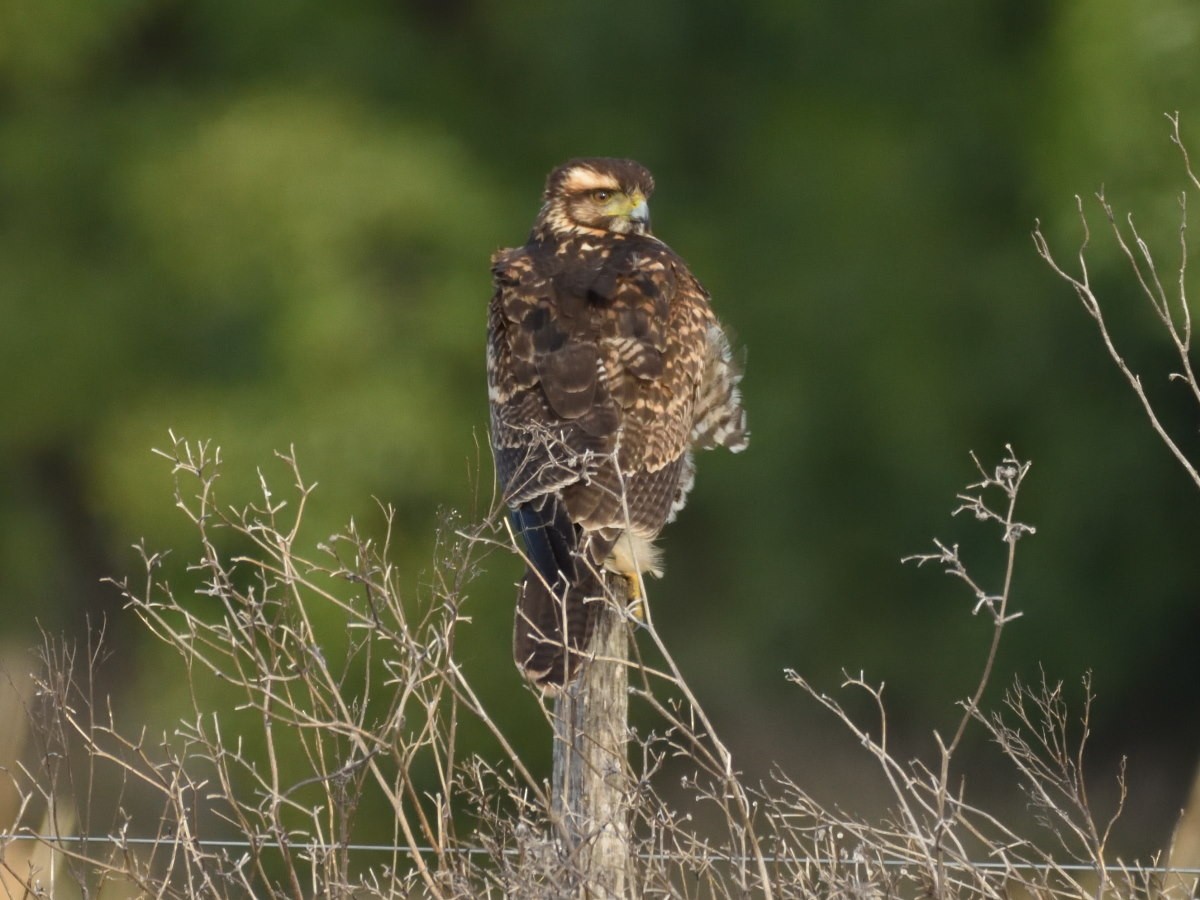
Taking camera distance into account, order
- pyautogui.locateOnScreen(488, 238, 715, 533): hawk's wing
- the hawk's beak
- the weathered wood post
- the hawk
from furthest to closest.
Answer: the hawk's beak
pyautogui.locateOnScreen(488, 238, 715, 533): hawk's wing
the hawk
the weathered wood post

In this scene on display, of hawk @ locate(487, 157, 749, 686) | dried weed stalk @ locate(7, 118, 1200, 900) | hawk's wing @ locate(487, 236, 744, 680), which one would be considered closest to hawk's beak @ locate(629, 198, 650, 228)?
hawk @ locate(487, 157, 749, 686)

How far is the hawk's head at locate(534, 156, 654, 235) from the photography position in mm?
4305

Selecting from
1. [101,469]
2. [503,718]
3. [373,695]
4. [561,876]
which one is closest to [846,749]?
[503,718]

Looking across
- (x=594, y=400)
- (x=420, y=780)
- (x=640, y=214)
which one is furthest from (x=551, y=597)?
(x=420, y=780)

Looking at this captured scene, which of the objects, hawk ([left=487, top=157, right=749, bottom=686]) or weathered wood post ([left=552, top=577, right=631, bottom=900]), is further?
hawk ([left=487, top=157, right=749, bottom=686])

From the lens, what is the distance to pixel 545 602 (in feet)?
9.94

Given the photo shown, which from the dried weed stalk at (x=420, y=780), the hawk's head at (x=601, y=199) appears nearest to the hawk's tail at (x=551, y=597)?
the dried weed stalk at (x=420, y=780)

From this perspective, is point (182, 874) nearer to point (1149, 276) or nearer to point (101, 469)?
point (101, 469)

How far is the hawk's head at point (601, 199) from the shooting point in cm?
430

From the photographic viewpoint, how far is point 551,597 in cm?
307

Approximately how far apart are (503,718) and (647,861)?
4344mm

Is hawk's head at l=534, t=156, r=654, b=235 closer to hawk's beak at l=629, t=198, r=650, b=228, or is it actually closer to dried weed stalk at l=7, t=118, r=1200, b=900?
hawk's beak at l=629, t=198, r=650, b=228

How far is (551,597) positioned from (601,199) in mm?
1530

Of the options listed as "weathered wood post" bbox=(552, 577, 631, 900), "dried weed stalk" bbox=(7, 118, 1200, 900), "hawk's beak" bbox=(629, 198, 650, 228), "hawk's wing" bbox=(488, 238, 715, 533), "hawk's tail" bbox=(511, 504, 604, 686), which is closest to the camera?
"dried weed stalk" bbox=(7, 118, 1200, 900)
